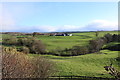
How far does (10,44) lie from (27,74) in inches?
81.5

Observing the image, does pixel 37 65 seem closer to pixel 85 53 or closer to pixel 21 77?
pixel 21 77

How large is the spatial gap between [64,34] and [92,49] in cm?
1345

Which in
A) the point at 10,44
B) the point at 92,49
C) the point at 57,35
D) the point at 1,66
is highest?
the point at 57,35

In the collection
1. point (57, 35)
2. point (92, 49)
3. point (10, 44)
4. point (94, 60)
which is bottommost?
point (94, 60)

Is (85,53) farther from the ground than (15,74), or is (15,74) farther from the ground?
(15,74)

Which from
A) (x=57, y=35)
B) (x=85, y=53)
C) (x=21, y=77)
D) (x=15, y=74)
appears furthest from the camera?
(x=85, y=53)

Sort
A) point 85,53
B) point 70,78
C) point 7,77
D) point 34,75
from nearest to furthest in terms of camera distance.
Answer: point 7,77, point 34,75, point 70,78, point 85,53

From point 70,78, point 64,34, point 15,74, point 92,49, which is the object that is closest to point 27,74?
point 15,74

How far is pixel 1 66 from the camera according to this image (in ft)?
8.78

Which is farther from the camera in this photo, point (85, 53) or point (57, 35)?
point (85, 53)

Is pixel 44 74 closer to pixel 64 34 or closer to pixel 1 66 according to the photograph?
pixel 64 34

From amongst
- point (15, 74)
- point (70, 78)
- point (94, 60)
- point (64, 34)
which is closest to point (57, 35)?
point (64, 34)

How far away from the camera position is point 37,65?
4855mm

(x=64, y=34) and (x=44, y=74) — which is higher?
(x=64, y=34)
